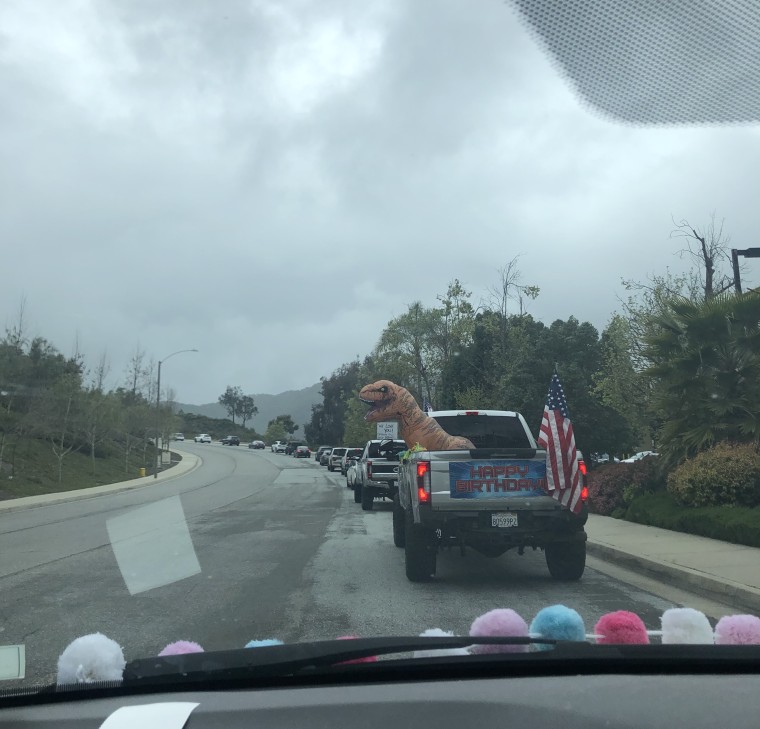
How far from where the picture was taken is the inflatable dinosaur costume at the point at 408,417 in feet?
40.3

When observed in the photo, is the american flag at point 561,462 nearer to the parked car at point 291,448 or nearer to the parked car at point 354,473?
the parked car at point 354,473

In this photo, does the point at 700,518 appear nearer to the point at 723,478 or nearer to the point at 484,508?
the point at 723,478

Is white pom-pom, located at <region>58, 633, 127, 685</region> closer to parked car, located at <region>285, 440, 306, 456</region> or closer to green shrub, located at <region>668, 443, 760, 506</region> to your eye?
green shrub, located at <region>668, 443, 760, 506</region>

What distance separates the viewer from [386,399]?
44.4 feet

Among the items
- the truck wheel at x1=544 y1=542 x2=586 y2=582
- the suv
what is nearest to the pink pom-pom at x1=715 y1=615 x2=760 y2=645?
the truck wheel at x1=544 y1=542 x2=586 y2=582

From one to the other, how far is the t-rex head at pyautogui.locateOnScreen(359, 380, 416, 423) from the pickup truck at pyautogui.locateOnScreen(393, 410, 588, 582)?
12.5 feet

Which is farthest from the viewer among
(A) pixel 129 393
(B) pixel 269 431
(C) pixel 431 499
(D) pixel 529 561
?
(B) pixel 269 431

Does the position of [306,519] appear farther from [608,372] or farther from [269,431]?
[269,431]

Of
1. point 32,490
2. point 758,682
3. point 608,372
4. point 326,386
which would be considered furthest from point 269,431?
point 758,682

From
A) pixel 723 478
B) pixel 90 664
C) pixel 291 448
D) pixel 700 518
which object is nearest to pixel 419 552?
pixel 700 518

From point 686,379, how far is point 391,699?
46.1ft

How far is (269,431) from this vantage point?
13050cm

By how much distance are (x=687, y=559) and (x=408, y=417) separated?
474 cm

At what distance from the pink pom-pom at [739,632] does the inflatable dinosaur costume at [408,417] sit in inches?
331
